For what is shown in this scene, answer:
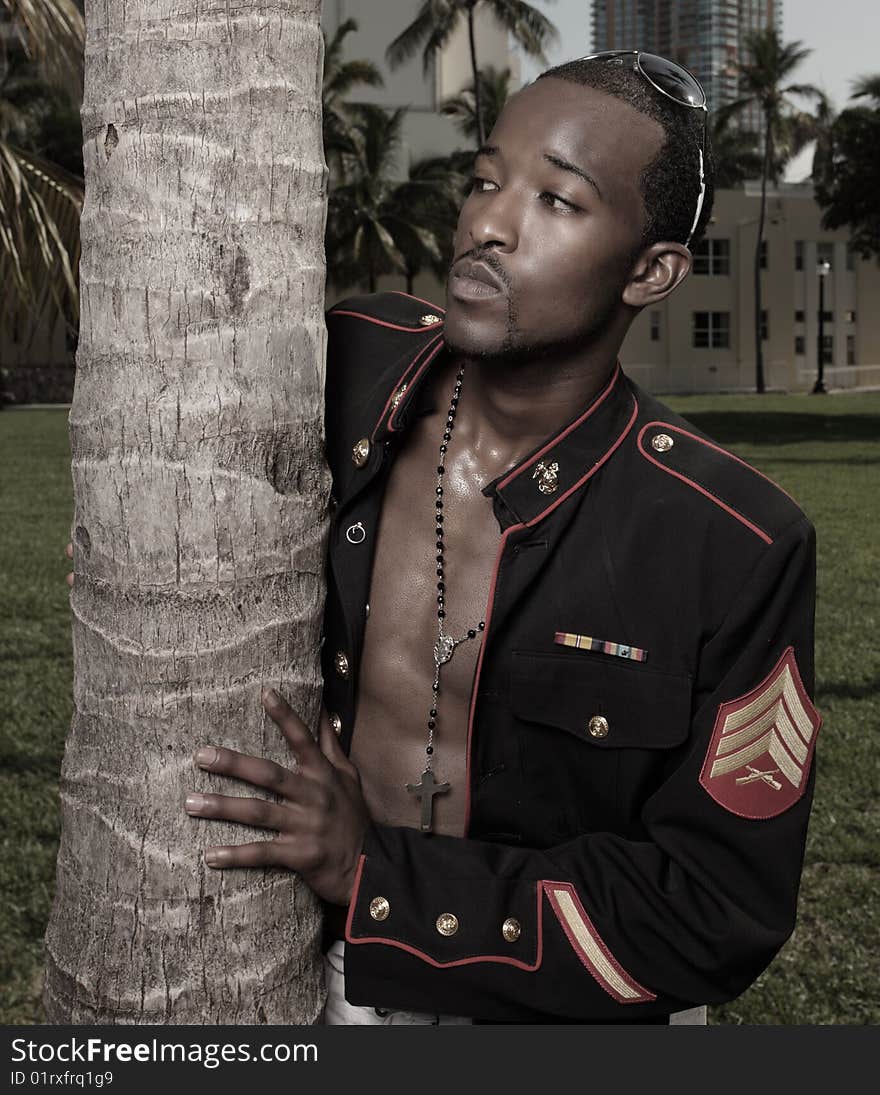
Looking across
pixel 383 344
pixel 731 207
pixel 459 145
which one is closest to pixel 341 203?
pixel 459 145

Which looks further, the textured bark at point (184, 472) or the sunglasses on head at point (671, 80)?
the sunglasses on head at point (671, 80)

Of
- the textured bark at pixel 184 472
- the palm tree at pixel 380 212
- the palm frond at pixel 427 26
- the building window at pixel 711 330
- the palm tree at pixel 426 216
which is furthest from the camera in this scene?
the building window at pixel 711 330

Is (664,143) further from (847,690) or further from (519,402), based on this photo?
(847,690)

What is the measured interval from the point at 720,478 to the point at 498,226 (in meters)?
0.52

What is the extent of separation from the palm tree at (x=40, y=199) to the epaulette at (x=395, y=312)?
24.9 feet

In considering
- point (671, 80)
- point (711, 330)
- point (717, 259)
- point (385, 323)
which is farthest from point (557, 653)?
point (717, 259)

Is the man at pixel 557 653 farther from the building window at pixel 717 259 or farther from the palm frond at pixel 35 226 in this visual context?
the building window at pixel 717 259

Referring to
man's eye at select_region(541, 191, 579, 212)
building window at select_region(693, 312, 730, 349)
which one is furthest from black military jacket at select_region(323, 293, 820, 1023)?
building window at select_region(693, 312, 730, 349)

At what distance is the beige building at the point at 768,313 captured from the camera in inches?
2002

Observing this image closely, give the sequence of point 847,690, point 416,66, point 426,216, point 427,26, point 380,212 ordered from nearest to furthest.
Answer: point 847,690, point 427,26, point 380,212, point 426,216, point 416,66

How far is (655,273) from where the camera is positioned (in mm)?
2168

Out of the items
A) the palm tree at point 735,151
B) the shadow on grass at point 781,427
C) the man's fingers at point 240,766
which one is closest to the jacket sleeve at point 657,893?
the man's fingers at point 240,766

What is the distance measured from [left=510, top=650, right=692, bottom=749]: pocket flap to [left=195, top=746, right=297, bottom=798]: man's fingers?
1.47 ft

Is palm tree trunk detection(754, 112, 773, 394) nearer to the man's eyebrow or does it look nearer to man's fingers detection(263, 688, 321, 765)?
the man's eyebrow
